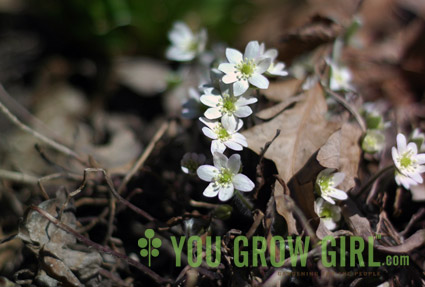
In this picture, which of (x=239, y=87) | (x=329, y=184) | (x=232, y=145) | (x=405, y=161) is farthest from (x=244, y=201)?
(x=405, y=161)

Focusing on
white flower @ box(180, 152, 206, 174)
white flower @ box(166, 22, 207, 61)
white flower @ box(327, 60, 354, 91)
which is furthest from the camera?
white flower @ box(166, 22, 207, 61)

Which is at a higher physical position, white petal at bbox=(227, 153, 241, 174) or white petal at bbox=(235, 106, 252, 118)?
white petal at bbox=(235, 106, 252, 118)

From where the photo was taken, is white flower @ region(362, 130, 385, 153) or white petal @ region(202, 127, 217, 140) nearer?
white petal @ region(202, 127, 217, 140)

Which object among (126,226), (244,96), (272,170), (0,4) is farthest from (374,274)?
(0,4)

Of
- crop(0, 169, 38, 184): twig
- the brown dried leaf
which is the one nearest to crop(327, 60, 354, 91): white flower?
the brown dried leaf

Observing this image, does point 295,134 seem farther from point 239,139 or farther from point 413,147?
point 413,147

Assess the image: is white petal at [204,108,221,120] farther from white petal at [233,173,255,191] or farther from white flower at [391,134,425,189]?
white flower at [391,134,425,189]

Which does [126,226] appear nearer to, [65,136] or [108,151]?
[108,151]

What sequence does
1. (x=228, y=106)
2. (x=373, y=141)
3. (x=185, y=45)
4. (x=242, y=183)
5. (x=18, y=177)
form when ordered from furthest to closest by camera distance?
(x=185, y=45)
(x=18, y=177)
(x=373, y=141)
(x=228, y=106)
(x=242, y=183)
